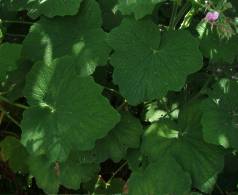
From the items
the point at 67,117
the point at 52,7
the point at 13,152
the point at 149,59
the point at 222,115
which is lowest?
the point at 13,152

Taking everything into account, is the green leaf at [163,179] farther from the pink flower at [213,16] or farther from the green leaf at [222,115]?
the pink flower at [213,16]

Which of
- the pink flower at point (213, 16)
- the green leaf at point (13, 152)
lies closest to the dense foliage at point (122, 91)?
the pink flower at point (213, 16)

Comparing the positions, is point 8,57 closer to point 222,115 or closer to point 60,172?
point 60,172

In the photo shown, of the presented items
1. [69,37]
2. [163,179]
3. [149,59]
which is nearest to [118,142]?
[163,179]

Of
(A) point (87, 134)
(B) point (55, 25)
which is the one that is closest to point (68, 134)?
(A) point (87, 134)

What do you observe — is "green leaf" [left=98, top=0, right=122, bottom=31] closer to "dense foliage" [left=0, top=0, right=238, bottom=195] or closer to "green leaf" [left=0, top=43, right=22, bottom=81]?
"dense foliage" [left=0, top=0, right=238, bottom=195]

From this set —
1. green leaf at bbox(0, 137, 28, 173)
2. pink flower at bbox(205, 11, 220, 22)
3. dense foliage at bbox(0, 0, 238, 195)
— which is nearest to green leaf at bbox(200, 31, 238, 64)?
dense foliage at bbox(0, 0, 238, 195)

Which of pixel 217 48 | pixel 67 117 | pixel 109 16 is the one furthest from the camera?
pixel 109 16

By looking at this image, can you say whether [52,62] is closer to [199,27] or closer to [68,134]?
[68,134]
